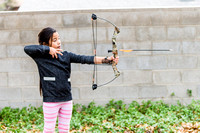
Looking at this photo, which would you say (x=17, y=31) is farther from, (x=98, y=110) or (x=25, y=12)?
(x=98, y=110)

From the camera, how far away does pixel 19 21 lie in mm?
5285

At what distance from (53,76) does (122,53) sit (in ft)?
7.90

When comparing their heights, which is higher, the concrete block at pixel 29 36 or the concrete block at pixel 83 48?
the concrete block at pixel 29 36

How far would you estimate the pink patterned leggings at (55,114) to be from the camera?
3064mm

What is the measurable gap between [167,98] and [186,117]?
2.24ft

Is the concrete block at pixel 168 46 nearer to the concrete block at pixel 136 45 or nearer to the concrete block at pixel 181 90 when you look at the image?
the concrete block at pixel 136 45

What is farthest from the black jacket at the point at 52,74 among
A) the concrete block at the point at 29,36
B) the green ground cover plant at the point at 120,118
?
the concrete block at the point at 29,36

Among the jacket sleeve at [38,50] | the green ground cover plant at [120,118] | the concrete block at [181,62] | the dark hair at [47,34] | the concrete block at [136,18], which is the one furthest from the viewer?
the concrete block at [181,62]

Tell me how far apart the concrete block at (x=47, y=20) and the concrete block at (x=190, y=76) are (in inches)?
96.9

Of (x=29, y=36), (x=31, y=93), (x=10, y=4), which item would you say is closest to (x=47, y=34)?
(x=29, y=36)

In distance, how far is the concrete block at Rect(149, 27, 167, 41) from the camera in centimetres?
523

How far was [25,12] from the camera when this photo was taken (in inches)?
207

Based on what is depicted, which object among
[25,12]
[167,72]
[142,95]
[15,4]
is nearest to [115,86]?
[142,95]

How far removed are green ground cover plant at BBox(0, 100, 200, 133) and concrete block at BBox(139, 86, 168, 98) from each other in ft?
0.43
